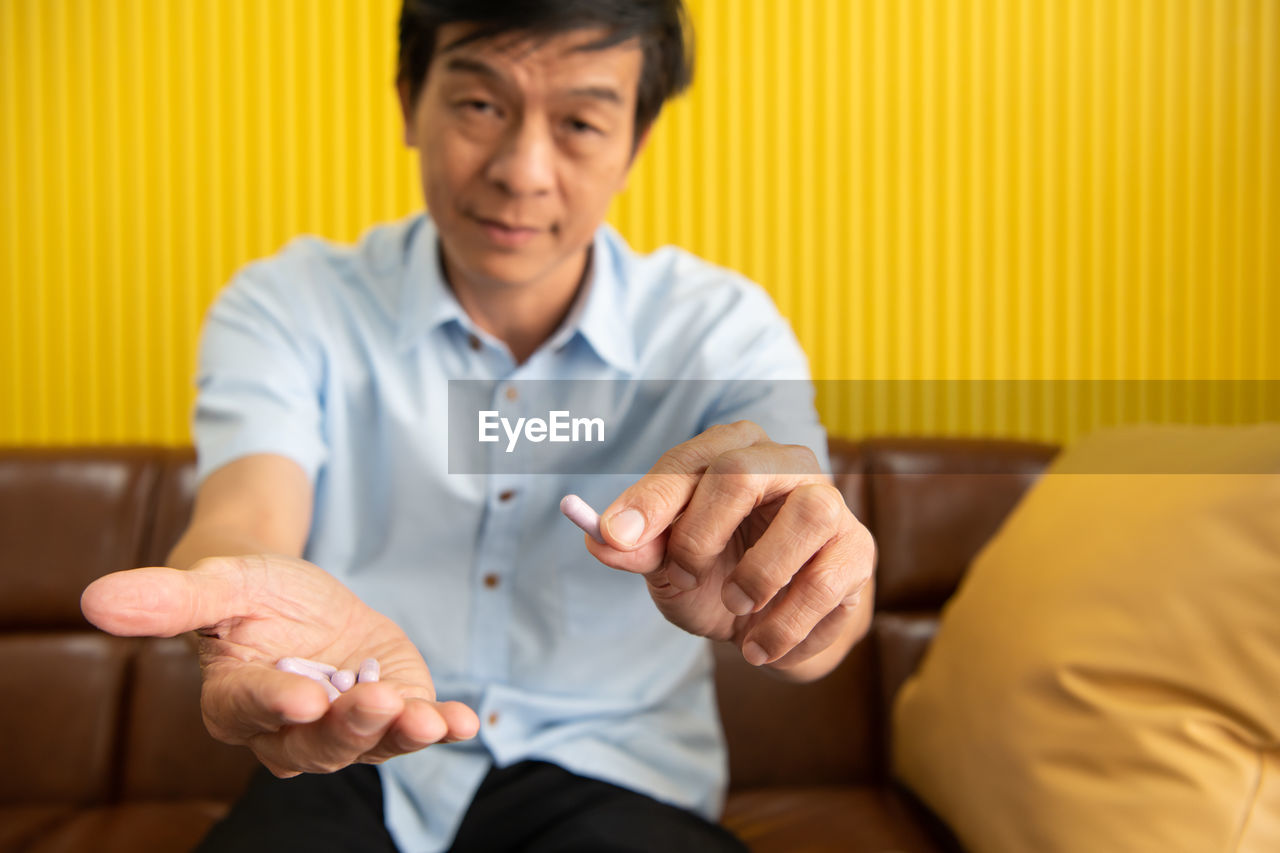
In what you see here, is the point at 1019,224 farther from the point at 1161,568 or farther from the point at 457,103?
the point at 457,103

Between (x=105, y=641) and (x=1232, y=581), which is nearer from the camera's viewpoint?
(x=1232, y=581)

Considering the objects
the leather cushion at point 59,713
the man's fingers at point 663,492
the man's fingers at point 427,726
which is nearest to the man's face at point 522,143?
the man's fingers at point 663,492

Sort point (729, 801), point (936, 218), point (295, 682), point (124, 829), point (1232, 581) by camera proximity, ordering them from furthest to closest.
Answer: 1. point (936, 218)
2. point (729, 801)
3. point (124, 829)
4. point (1232, 581)
5. point (295, 682)

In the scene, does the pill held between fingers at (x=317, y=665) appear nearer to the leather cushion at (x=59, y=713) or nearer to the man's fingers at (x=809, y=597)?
the man's fingers at (x=809, y=597)

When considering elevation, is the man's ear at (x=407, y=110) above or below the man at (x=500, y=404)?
above

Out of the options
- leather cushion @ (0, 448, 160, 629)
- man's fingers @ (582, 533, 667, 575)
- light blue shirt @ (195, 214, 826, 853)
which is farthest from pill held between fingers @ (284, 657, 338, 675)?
leather cushion @ (0, 448, 160, 629)

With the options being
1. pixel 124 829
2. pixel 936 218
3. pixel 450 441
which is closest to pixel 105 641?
pixel 124 829

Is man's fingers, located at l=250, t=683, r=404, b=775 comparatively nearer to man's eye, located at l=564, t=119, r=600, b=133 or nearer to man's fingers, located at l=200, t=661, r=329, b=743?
man's fingers, located at l=200, t=661, r=329, b=743

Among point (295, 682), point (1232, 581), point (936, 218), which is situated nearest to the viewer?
point (295, 682)
